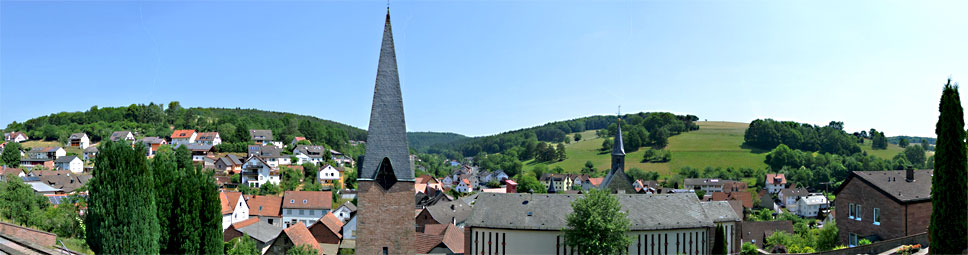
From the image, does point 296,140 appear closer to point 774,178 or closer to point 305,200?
point 305,200

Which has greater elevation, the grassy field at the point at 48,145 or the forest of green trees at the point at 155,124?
the forest of green trees at the point at 155,124

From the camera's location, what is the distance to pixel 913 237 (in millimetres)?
24531

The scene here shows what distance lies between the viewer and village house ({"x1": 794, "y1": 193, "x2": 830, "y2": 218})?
299ft

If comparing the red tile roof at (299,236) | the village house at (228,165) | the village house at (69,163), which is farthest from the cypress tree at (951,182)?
the village house at (69,163)

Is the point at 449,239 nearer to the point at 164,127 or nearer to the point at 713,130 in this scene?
the point at 164,127

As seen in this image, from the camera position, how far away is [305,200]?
6594cm

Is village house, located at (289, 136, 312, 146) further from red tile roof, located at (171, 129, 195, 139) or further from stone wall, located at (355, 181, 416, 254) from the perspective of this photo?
stone wall, located at (355, 181, 416, 254)

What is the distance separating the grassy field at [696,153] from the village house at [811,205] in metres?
40.1

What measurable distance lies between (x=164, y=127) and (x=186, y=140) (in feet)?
66.8

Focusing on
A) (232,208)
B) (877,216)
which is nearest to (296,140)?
(232,208)

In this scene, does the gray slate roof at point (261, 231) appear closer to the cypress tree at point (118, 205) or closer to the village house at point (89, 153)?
the cypress tree at point (118, 205)

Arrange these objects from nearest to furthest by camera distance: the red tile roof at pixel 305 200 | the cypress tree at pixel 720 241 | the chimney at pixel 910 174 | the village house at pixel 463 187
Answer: the chimney at pixel 910 174 < the cypress tree at pixel 720 241 < the red tile roof at pixel 305 200 < the village house at pixel 463 187

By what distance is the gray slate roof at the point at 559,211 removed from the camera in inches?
1284

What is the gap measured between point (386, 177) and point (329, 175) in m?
82.2
